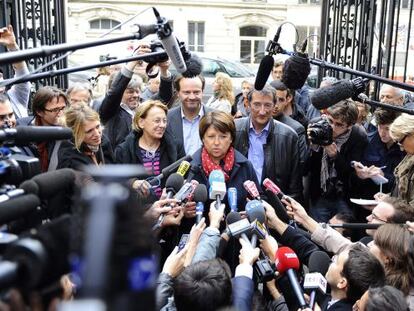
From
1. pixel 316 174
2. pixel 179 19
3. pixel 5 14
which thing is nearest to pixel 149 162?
pixel 316 174

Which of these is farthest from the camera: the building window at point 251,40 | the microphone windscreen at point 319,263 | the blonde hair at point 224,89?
the building window at point 251,40

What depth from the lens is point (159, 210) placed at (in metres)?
2.87

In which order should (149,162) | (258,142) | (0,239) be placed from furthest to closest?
(258,142) < (149,162) < (0,239)

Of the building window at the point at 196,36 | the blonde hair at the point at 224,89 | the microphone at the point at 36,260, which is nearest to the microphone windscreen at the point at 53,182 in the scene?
the microphone at the point at 36,260

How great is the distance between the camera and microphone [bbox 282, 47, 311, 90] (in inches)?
104

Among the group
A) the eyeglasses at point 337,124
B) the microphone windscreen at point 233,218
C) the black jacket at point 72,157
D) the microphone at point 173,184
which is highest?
the eyeglasses at point 337,124

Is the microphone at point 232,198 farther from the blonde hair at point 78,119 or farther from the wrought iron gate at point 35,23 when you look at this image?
the wrought iron gate at point 35,23

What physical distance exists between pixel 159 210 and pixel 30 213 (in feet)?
6.09

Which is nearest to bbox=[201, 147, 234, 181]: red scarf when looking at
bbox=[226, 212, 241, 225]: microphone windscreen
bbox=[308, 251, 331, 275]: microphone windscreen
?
bbox=[226, 212, 241, 225]: microphone windscreen

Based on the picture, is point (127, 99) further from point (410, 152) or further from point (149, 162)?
point (410, 152)

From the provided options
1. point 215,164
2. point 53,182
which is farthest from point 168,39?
point 215,164

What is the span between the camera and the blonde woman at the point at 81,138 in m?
3.26

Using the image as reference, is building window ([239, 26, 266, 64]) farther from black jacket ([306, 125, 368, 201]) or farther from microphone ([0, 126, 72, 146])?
microphone ([0, 126, 72, 146])

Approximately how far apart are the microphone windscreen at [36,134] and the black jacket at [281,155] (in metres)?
2.67
